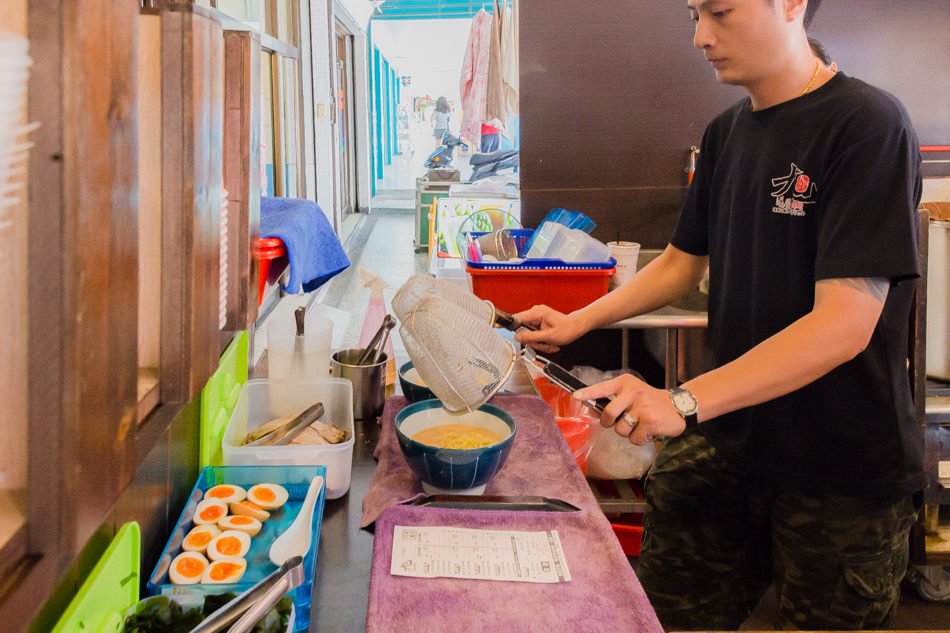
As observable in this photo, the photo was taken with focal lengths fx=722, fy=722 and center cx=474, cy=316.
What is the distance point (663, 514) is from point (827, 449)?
449 mm

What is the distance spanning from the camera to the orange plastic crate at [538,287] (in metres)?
2.50

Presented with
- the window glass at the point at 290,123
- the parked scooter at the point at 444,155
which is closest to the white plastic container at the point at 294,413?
the window glass at the point at 290,123

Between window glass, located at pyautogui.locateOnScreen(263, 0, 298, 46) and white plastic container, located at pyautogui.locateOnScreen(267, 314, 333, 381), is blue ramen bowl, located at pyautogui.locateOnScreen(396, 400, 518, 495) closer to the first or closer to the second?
white plastic container, located at pyautogui.locateOnScreen(267, 314, 333, 381)

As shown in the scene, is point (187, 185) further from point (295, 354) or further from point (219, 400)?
point (295, 354)

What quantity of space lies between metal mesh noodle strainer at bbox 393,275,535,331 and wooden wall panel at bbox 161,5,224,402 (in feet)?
2.22

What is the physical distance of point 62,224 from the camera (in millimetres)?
365

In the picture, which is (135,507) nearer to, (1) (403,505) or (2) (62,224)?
(1) (403,505)

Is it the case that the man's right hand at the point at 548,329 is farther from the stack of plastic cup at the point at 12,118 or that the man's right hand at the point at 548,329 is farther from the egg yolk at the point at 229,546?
A: the stack of plastic cup at the point at 12,118

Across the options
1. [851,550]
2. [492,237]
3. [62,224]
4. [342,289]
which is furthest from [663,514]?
[342,289]

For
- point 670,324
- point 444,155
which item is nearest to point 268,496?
point 670,324

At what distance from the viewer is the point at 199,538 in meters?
1.08

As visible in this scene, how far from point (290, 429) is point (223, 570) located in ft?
1.44

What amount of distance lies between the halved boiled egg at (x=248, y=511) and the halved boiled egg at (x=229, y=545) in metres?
0.06

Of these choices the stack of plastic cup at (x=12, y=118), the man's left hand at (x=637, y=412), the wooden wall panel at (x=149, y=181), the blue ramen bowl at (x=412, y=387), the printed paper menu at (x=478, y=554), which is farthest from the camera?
the blue ramen bowl at (x=412, y=387)
